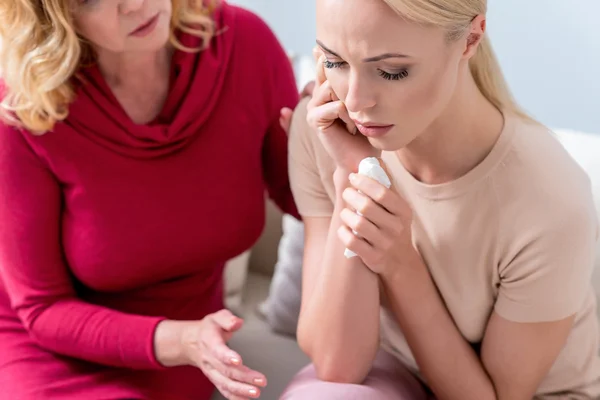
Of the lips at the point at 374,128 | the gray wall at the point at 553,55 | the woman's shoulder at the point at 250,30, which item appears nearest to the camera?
the lips at the point at 374,128

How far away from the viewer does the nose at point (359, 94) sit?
86 centimetres

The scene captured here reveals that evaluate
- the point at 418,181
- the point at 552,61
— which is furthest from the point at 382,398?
the point at 552,61

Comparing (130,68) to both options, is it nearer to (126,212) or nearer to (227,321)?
(126,212)

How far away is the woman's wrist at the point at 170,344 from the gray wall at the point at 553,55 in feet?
2.77

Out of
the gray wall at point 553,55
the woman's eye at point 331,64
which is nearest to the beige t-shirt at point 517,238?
the woman's eye at point 331,64

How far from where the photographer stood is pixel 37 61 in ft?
3.47

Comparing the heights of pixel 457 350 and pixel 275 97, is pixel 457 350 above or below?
below

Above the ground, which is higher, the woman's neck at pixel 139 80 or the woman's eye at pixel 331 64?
the woman's eye at pixel 331 64

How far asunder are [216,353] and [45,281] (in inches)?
12.0

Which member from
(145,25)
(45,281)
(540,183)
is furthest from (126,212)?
(540,183)

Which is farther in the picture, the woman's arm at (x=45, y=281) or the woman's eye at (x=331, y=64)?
the woman's arm at (x=45, y=281)

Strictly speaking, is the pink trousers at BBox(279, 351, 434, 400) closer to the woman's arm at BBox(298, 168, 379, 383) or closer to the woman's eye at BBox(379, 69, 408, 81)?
the woman's arm at BBox(298, 168, 379, 383)

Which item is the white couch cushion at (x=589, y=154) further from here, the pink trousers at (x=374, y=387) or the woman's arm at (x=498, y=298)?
the pink trousers at (x=374, y=387)

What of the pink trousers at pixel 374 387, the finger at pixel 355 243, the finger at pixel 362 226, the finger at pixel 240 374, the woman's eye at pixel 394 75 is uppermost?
the woman's eye at pixel 394 75
